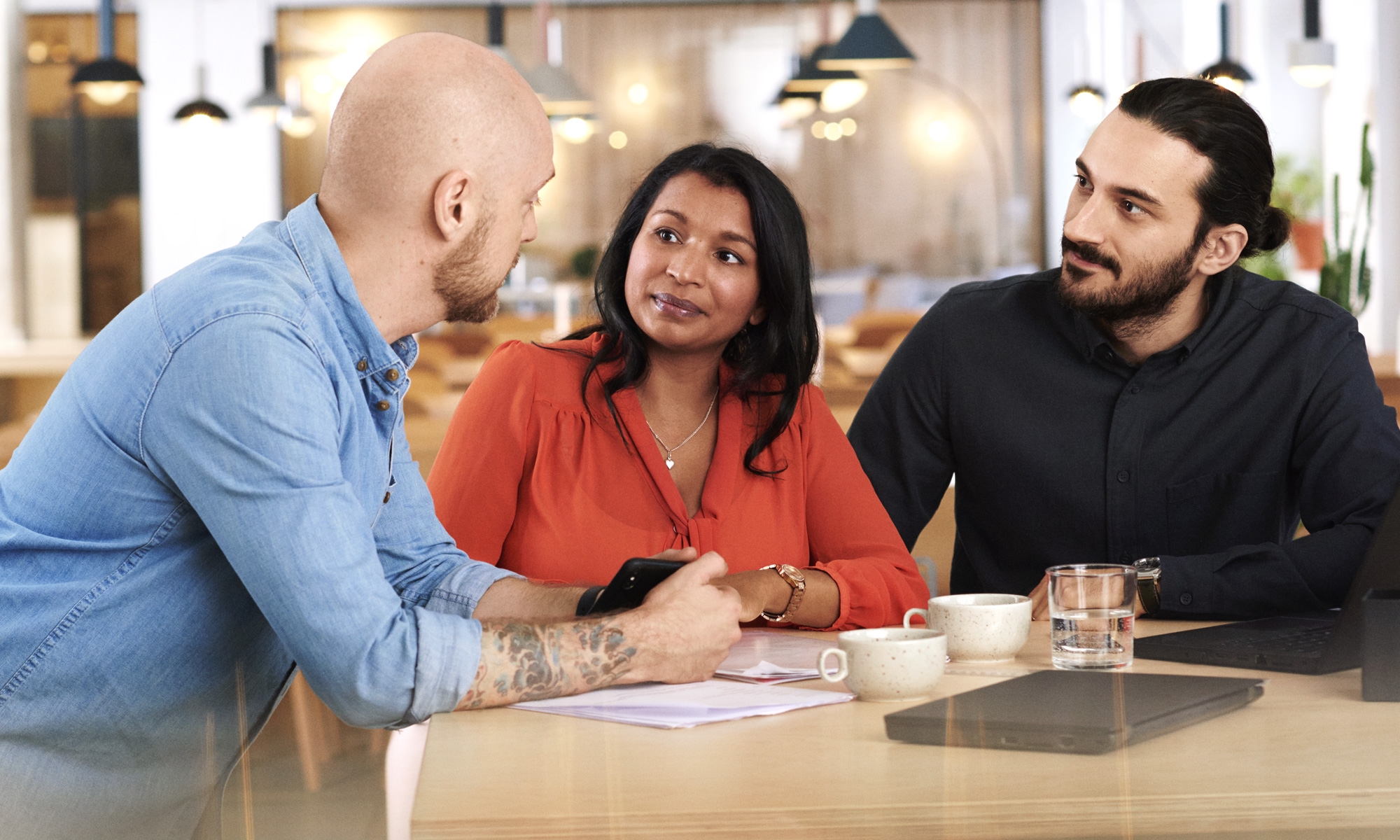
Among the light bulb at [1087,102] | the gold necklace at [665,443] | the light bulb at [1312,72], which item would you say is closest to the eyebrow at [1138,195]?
the gold necklace at [665,443]

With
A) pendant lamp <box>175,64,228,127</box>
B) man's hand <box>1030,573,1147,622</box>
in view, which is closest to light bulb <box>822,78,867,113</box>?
pendant lamp <box>175,64,228,127</box>

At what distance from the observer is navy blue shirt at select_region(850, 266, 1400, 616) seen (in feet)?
5.77

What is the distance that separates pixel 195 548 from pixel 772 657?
533 mm

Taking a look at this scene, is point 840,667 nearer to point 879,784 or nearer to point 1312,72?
point 879,784

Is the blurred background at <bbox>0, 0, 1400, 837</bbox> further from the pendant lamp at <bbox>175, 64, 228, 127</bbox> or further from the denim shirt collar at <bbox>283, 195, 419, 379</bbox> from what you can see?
the denim shirt collar at <bbox>283, 195, 419, 379</bbox>

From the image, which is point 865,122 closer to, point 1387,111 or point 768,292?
point 1387,111

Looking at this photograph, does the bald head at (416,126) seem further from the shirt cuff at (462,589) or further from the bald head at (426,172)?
the shirt cuff at (462,589)

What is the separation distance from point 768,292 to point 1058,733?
1.03 metres

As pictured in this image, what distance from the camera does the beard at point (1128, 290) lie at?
1798mm

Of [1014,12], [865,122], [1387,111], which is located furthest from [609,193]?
[1387,111]

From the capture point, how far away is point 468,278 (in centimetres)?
129

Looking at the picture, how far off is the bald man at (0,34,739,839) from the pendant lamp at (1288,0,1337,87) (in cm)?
485

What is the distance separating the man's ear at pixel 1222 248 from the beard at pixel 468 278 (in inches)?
40.1

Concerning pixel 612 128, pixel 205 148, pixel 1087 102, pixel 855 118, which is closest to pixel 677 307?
pixel 1087 102
